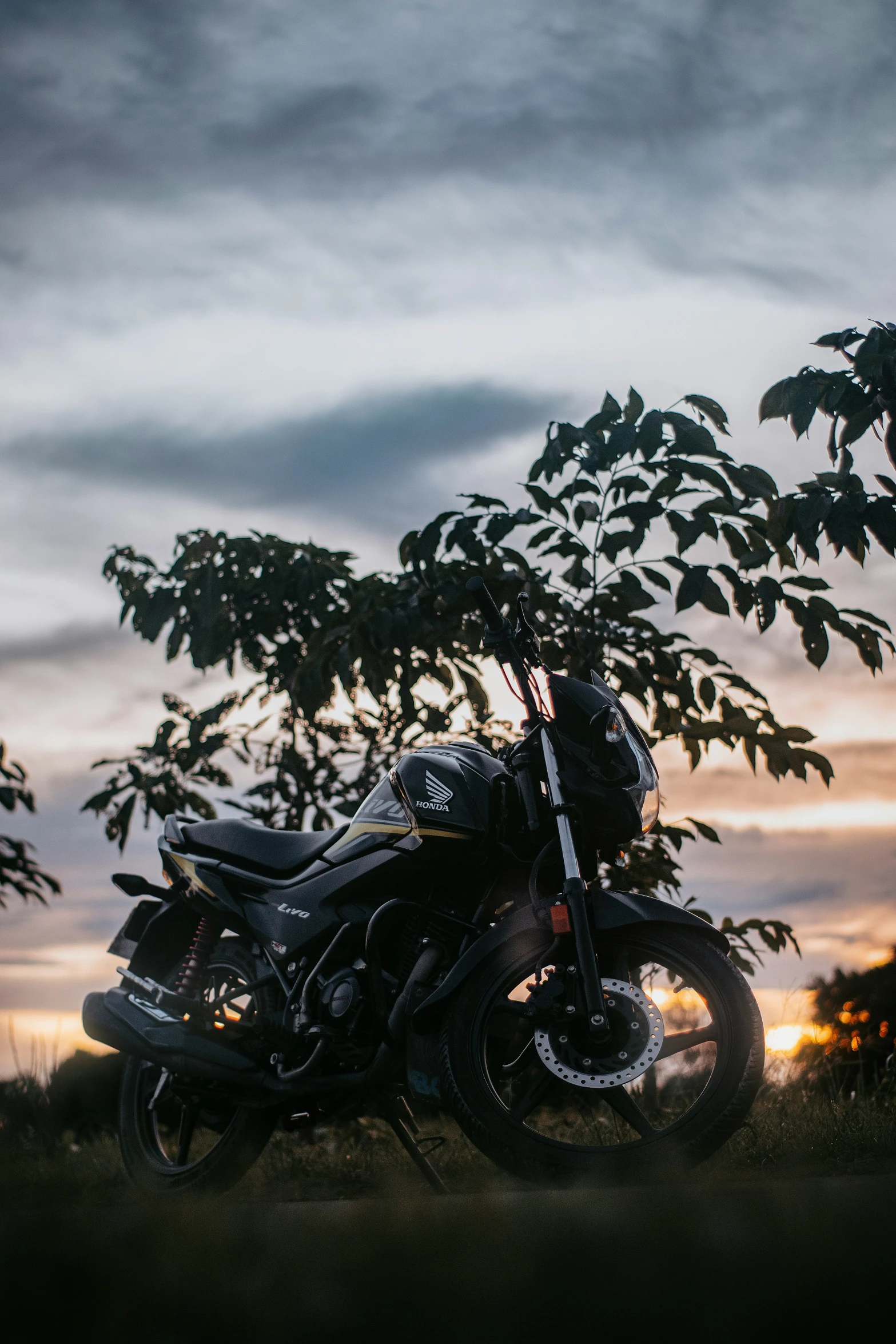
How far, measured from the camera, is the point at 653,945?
123 inches

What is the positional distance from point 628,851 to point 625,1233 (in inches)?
165

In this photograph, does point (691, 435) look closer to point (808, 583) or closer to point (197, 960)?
point (808, 583)

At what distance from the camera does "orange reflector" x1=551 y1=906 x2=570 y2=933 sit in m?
3.10

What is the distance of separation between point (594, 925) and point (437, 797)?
2.00 ft

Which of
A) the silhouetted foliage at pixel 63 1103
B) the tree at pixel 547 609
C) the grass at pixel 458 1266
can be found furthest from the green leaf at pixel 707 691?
the silhouetted foliage at pixel 63 1103

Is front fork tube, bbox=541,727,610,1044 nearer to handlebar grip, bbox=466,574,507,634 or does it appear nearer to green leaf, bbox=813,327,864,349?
handlebar grip, bbox=466,574,507,634

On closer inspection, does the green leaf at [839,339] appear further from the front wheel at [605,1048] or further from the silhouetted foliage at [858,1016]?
the silhouetted foliage at [858,1016]

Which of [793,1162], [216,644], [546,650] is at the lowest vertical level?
[793,1162]

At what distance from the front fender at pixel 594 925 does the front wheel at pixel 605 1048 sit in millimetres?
26

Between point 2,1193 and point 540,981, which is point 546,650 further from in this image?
point 2,1193

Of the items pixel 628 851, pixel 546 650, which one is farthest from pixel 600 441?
pixel 628 851

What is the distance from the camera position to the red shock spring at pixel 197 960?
4199 mm

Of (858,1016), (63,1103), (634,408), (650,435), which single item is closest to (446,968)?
(650,435)

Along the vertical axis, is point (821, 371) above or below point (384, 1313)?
above
